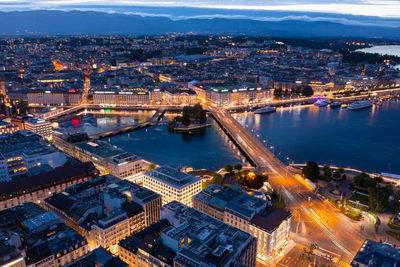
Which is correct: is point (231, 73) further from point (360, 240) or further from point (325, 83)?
point (360, 240)

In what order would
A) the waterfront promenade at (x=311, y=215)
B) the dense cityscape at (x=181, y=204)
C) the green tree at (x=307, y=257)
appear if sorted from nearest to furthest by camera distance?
the dense cityscape at (x=181, y=204) → the green tree at (x=307, y=257) → the waterfront promenade at (x=311, y=215)

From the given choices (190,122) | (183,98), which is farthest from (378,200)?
(183,98)

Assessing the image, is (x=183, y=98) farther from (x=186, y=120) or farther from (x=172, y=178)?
(x=172, y=178)

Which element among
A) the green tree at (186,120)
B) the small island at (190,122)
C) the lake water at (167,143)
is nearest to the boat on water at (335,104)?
the lake water at (167,143)

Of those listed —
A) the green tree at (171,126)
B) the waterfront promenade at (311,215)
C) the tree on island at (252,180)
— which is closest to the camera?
the waterfront promenade at (311,215)

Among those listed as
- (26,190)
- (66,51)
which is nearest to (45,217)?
(26,190)

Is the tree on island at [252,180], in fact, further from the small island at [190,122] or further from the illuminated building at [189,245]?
the small island at [190,122]
